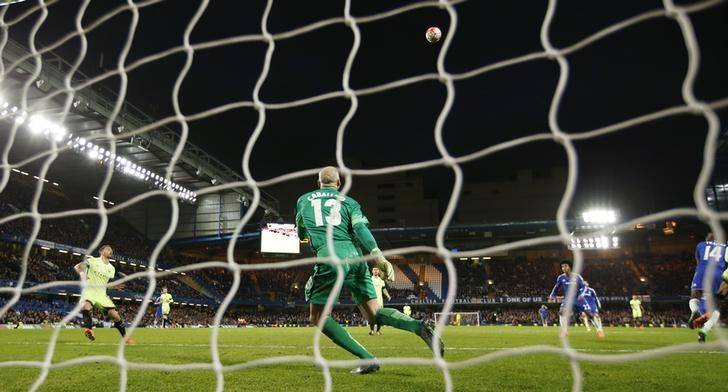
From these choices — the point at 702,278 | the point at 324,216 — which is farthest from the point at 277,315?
the point at 324,216

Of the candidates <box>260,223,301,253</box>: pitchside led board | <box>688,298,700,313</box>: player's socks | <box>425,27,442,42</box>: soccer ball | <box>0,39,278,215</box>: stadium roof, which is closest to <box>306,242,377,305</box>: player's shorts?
<box>425,27,442,42</box>: soccer ball

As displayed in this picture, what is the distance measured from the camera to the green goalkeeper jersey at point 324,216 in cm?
453

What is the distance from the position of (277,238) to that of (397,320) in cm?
3276

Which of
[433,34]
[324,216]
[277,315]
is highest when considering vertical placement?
[433,34]

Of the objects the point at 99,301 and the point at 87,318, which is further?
the point at 87,318

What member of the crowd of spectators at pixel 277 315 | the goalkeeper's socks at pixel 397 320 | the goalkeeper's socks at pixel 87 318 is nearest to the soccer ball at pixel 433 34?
the goalkeeper's socks at pixel 397 320

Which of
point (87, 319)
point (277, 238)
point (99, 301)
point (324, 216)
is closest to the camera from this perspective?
point (324, 216)

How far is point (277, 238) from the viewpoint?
3653cm

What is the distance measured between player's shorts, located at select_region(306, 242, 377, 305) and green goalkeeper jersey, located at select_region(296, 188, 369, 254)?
0.12 m

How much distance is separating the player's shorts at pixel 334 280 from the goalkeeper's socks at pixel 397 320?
0.62ft

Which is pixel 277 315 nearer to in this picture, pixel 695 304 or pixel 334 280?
pixel 695 304

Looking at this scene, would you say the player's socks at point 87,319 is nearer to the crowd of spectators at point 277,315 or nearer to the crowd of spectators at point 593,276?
the crowd of spectators at point 277,315

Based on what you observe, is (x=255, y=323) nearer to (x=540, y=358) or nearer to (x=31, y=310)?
(x=31, y=310)

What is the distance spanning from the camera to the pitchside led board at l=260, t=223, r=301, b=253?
3572cm
